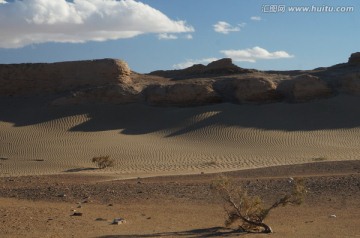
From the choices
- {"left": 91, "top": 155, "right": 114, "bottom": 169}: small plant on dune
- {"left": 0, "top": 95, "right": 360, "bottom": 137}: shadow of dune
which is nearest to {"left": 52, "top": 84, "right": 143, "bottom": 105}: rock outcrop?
{"left": 0, "top": 95, "right": 360, "bottom": 137}: shadow of dune

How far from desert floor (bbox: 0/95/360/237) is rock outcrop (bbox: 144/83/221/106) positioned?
0.73 meters

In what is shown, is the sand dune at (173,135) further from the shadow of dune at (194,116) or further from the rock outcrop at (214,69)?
the rock outcrop at (214,69)

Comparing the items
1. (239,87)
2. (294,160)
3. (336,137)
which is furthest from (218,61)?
(294,160)

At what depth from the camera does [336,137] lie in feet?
116

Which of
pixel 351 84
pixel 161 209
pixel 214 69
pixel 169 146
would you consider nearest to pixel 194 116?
pixel 169 146

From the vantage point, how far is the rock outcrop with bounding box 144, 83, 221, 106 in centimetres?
4200

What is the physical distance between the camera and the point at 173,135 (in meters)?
37.2

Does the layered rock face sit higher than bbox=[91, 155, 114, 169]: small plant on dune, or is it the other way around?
the layered rock face

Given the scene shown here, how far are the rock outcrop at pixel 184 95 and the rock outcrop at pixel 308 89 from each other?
5.18 meters

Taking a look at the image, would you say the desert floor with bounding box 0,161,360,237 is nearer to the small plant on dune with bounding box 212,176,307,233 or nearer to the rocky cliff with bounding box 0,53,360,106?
the small plant on dune with bounding box 212,176,307,233

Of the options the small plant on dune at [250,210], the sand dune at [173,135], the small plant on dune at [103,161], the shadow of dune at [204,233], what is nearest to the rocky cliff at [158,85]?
the sand dune at [173,135]

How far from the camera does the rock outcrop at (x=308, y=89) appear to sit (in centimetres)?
4084

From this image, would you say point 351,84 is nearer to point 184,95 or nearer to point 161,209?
point 184,95

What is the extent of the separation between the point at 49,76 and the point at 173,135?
491 inches
